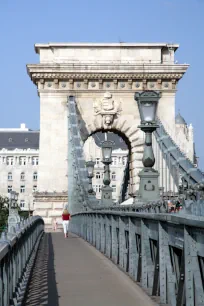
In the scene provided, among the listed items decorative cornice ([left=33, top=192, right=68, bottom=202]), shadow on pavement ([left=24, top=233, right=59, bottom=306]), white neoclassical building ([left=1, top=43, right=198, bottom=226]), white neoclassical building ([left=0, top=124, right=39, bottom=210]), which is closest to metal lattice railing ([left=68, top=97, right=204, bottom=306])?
shadow on pavement ([left=24, top=233, right=59, bottom=306])

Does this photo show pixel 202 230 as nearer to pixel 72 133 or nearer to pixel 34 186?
pixel 72 133

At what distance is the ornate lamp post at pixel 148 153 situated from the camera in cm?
1770

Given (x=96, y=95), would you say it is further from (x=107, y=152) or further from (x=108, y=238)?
(x=108, y=238)

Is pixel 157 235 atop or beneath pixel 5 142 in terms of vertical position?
beneath

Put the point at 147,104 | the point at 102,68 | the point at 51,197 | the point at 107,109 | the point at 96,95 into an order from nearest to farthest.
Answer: the point at 147,104, the point at 107,109, the point at 51,197, the point at 102,68, the point at 96,95

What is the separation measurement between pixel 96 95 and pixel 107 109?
1.26 metres

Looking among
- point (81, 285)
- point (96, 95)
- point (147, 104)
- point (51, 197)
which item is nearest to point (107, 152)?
point (51, 197)

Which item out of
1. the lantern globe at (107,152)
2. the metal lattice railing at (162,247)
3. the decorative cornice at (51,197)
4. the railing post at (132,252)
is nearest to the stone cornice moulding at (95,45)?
the decorative cornice at (51,197)

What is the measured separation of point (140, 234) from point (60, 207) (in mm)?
37847

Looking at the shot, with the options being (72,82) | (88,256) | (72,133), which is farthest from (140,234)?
(72,82)

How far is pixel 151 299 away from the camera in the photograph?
37.2 feet

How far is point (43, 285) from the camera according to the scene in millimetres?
13641

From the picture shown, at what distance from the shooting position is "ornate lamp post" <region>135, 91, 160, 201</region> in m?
17.7

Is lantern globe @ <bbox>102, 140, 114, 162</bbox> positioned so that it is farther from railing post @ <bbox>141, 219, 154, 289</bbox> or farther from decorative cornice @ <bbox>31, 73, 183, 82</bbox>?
railing post @ <bbox>141, 219, 154, 289</bbox>
